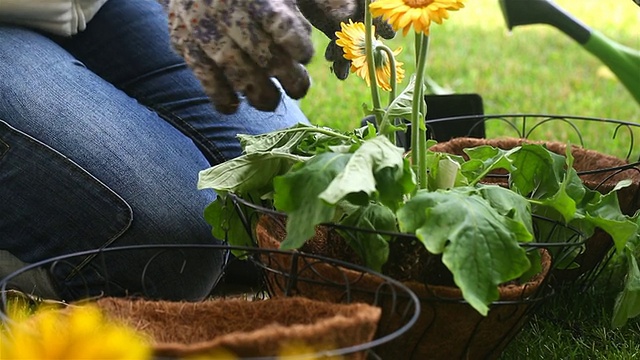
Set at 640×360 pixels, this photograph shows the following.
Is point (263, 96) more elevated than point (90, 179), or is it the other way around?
point (263, 96)

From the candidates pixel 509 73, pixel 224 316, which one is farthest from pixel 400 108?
pixel 509 73

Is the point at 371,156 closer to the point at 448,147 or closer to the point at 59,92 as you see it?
the point at 448,147

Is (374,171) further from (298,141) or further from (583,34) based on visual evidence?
(583,34)

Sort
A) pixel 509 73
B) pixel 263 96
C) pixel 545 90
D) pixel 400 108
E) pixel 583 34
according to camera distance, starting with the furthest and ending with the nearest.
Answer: pixel 509 73 → pixel 545 90 → pixel 583 34 → pixel 400 108 → pixel 263 96

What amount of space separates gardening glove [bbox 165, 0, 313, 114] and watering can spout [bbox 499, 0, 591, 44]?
89 cm

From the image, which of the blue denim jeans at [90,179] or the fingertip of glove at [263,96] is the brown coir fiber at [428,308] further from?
the blue denim jeans at [90,179]

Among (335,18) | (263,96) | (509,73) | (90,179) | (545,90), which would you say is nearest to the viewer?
(263,96)

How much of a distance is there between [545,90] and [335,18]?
1861 mm

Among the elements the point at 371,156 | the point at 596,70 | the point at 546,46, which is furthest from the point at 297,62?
the point at 546,46

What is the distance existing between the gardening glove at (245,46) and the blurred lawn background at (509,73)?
55.3 inches

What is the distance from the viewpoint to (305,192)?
86 centimetres

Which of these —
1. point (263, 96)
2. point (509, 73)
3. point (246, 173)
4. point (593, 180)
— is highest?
point (263, 96)

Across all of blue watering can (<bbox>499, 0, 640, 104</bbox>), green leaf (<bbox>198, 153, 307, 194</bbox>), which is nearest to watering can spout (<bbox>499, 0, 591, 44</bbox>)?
blue watering can (<bbox>499, 0, 640, 104</bbox>)

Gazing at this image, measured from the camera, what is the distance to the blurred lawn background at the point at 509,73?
2.67 metres
